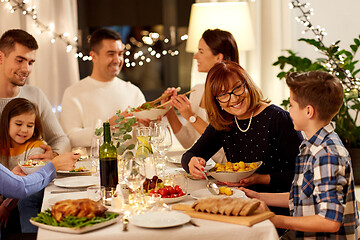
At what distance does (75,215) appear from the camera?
63.4 inches

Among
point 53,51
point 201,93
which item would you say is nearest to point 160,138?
point 201,93

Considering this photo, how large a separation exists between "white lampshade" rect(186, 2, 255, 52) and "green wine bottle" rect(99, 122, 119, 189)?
2323 mm

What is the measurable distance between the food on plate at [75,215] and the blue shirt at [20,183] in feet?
1.37

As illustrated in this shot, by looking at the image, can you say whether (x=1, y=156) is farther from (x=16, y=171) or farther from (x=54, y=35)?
(x=54, y=35)

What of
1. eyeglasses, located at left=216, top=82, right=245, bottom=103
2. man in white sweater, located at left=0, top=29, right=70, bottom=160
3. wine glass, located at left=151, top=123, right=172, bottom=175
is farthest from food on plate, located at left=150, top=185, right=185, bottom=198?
man in white sweater, located at left=0, top=29, right=70, bottom=160

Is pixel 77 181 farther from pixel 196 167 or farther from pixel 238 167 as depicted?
pixel 238 167

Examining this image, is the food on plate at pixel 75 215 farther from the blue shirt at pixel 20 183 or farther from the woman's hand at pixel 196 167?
the woman's hand at pixel 196 167

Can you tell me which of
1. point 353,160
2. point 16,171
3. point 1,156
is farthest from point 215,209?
point 353,160

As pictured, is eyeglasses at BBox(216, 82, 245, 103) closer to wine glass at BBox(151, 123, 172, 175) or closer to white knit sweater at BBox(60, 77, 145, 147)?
wine glass at BBox(151, 123, 172, 175)

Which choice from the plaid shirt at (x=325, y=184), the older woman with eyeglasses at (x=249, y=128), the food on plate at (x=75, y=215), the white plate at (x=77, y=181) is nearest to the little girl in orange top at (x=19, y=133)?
the white plate at (x=77, y=181)

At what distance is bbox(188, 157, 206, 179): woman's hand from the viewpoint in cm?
232

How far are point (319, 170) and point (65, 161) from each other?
1.26 meters

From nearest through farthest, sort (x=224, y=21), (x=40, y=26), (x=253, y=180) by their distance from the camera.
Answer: (x=253, y=180)
(x=224, y=21)
(x=40, y=26)

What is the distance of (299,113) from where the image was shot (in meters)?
1.84
